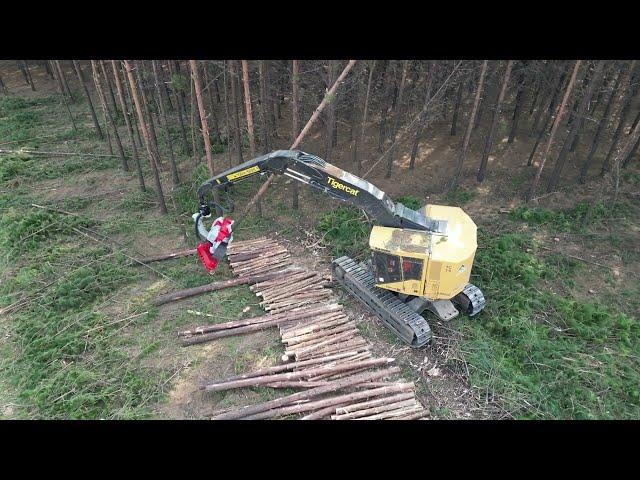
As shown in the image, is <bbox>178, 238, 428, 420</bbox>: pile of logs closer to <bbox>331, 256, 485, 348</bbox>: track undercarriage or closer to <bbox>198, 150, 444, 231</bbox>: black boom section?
<bbox>331, 256, 485, 348</bbox>: track undercarriage

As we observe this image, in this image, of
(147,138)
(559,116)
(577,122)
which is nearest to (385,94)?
(559,116)

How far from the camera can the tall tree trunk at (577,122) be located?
13.8 meters

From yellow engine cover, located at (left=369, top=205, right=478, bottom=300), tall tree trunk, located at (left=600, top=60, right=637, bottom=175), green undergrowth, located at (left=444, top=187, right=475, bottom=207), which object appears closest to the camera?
yellow engine cover, located at (left=369, top=205, right=478, bottom=300)

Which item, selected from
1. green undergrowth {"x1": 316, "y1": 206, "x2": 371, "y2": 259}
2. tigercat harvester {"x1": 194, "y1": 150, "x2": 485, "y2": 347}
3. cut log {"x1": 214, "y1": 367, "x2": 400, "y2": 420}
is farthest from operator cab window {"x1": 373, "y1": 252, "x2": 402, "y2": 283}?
green undergrowth {"x1": 316, "y1": 206, "x2": 371, "y2": 259}

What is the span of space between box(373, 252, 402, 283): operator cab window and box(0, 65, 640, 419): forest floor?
1.41m

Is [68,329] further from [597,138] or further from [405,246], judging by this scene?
[597,138]

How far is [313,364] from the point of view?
991 cm

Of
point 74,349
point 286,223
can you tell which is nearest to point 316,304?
point 286,223

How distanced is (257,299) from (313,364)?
2.97m

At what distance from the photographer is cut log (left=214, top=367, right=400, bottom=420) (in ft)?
29.1

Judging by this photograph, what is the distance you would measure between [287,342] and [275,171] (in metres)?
4.27

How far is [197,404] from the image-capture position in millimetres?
9312

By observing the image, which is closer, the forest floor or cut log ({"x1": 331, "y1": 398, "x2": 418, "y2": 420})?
cut log ({"x1": 331, "y1": 398, "x2": 418, "y2": 420})

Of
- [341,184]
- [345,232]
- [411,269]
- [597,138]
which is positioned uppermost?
[341,184]
